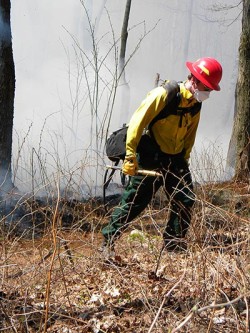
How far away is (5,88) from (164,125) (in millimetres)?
2927

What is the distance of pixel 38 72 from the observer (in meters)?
26.2

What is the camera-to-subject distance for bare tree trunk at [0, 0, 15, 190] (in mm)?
6598

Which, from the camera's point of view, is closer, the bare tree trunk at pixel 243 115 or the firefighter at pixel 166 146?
the firefighter at pixel 166 146

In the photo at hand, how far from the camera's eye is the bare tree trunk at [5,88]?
6598 millimetres

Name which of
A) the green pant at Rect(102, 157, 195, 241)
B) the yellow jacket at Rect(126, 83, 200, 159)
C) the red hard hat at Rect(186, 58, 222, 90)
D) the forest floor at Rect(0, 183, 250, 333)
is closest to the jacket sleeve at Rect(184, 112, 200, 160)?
the yellow jacket at Rect(126, 83, 200, 159)

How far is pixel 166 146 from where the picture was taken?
4.58m

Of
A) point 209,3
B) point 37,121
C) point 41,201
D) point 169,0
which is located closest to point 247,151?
point 41,201

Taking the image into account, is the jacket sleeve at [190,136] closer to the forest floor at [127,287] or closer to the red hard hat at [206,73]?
the red hard hat at [206,73]

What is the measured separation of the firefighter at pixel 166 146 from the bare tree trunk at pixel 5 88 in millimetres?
2586

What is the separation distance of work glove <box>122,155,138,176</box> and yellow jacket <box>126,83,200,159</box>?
4 cm

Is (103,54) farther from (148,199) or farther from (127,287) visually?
(127,287)

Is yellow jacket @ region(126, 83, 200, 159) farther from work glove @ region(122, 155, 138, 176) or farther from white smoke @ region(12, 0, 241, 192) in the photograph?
white smoke @ region(12, 0, 241, 192)

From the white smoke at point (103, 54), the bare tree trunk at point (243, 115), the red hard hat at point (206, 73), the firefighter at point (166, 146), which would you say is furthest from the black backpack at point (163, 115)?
the white smoke at point (103, 54)

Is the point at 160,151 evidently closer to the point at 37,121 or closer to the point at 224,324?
the point at 224,324
